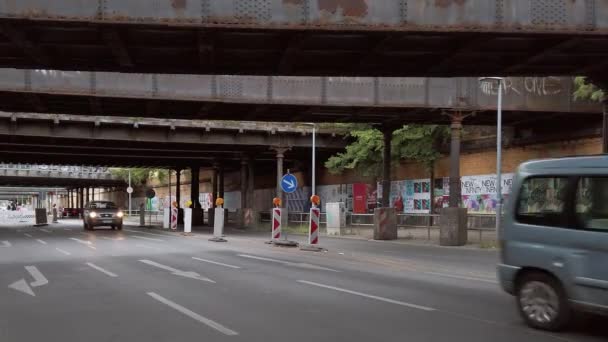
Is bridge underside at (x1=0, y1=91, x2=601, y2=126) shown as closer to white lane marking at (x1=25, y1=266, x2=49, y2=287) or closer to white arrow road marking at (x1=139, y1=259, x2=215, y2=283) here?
white lane marking at (x1=25, y1=266, x2=49, y2=287)

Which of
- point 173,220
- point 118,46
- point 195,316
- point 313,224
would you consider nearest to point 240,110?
point 313,224

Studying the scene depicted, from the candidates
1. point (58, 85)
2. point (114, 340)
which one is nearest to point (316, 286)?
point (114, 340)

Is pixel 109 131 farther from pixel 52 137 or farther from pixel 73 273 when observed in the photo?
pixel 73 273

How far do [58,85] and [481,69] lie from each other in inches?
493

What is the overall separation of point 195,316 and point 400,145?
97.4ft

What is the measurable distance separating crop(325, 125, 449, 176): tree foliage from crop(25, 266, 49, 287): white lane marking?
2341 centimetres

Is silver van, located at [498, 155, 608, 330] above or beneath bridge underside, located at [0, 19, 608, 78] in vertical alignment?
beneath

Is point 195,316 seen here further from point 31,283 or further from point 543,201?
point 31,283

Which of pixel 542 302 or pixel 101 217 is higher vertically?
pixel 542 302

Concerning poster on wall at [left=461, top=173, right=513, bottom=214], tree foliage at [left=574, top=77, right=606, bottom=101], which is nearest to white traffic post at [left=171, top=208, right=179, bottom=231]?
A: poster on wall at [left=461, top=173, right=513, bottom=214]

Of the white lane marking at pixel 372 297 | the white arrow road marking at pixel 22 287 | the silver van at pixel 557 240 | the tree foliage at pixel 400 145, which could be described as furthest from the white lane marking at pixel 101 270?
the tree foliage at pixel 400 145

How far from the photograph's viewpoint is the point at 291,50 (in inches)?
505

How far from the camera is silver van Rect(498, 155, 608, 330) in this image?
22.6ft

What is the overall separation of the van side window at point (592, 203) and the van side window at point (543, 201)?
202mm
